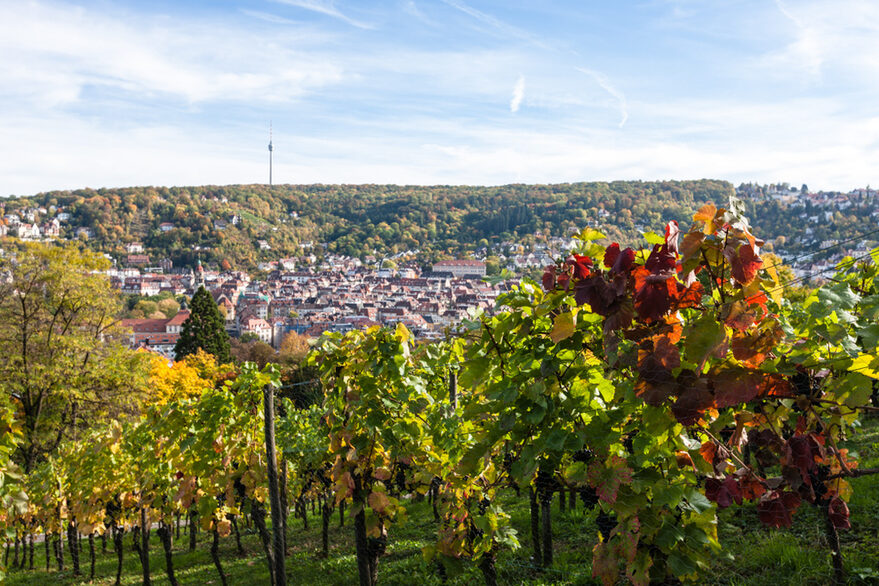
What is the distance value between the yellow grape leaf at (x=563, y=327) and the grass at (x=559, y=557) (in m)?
1.26

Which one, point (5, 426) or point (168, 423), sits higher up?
point (5, 426)

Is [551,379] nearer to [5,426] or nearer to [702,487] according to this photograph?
[702,487]

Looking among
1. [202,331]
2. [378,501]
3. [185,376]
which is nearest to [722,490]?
[378,501]

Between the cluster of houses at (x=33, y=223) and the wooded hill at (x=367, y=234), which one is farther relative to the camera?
the cluster of houses at (x=33, y=223)

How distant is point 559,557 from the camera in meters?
6.77

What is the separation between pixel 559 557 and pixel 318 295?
143 m

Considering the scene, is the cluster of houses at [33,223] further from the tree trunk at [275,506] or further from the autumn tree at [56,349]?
the tree trunk at [275,506]

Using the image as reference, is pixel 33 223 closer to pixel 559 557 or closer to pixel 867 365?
pixel 559 557

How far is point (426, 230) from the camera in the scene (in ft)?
641

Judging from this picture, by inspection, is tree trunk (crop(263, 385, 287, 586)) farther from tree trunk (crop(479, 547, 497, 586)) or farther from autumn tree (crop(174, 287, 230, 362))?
autumn tree (crop(174, 287, 230, 362))

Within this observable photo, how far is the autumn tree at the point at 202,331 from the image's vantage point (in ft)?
148

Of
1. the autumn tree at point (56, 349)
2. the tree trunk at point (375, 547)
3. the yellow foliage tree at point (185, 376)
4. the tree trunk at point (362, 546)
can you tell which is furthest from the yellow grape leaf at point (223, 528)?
the yellow foliage tree at point (185, 376)

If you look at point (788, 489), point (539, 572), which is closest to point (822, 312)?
point (788, 489)

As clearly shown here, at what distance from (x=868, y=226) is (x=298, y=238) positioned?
539 feet
